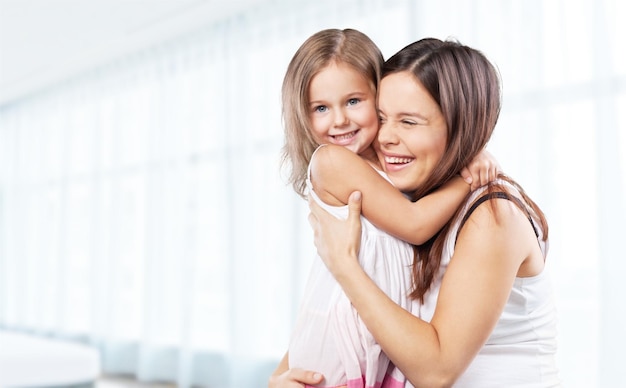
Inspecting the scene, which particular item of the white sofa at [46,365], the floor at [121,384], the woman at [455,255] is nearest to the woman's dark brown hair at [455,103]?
the woman at [455,255]

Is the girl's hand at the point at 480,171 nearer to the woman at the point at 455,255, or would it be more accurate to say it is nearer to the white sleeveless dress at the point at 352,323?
the woman at the point at 455,255

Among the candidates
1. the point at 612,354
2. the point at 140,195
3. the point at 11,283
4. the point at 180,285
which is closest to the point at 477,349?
the point at 612,354

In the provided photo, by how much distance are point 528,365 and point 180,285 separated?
4866 millimetres

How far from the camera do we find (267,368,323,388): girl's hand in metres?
1.51

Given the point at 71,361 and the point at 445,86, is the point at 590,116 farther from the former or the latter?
the point at 71,361

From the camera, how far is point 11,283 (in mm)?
8469

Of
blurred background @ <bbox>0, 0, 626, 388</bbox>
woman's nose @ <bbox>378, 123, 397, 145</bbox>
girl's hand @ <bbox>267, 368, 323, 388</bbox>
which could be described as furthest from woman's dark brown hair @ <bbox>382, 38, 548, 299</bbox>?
blurred background @ <bbox>0, 0, 626, 388</bbox>

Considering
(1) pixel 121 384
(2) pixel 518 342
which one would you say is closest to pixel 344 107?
(2) pixel 518 342

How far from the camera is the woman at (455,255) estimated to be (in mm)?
1283

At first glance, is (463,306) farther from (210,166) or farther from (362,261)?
(210,166)

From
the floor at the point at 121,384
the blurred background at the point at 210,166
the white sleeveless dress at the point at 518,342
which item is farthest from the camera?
the floor at the point at 121,384

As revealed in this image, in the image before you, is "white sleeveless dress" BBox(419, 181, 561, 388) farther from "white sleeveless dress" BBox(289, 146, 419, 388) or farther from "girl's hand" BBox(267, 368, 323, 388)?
"girl's hand" BBox(267, 368, 323, 388)

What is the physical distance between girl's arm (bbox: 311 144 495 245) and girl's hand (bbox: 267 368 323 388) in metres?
0.37

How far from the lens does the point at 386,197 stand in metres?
1.47
